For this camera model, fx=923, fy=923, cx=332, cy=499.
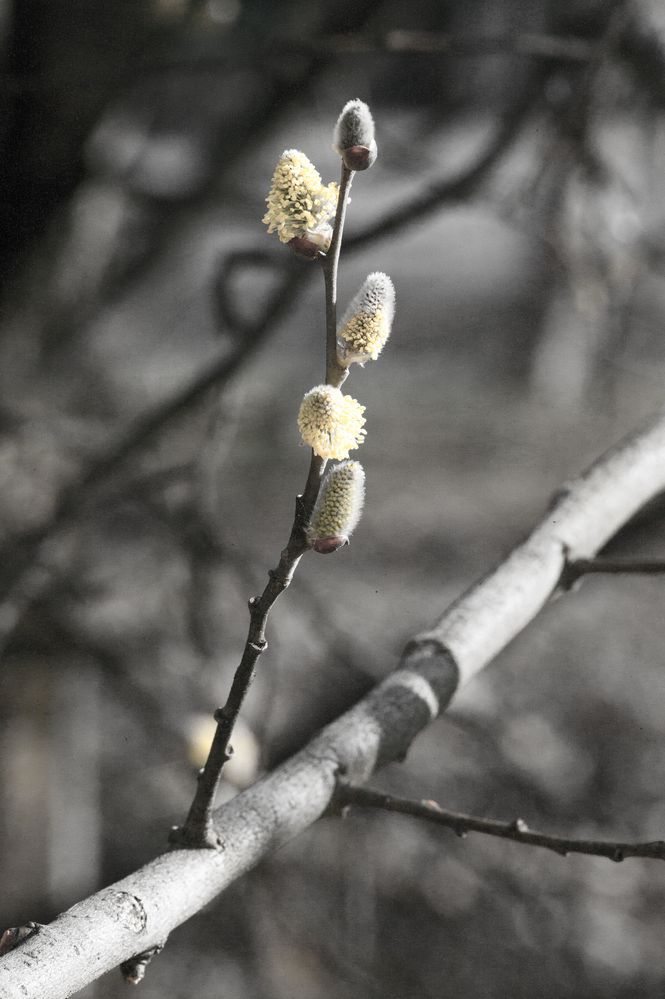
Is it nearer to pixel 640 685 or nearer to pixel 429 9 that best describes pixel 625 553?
pixel 640 685

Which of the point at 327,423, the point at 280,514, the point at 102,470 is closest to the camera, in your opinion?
the point at 327,423

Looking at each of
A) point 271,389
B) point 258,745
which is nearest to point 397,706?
point 258,745

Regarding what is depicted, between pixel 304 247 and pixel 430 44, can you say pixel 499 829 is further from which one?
pixel 430 44

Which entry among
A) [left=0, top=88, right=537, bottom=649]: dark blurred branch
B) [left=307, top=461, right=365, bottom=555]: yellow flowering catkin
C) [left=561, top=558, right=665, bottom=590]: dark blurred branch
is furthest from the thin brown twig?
[left=0, top=88, right=537, bottom=649]: dark blurred branch

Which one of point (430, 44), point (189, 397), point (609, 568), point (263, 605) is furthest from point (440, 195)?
point (263, 605)

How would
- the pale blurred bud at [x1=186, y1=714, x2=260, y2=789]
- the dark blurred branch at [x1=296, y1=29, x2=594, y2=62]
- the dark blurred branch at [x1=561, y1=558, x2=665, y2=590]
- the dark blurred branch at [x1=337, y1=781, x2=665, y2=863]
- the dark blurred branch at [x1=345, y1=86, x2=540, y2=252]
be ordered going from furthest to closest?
1. the dark blurred branch at [x1=345, y1=86, x2=540, y2=252]
2. the dark blurred branch at [x1=296, y1=29, x2=594, y2=62]
3. the pale blurred bud at [x1=186, y1=714, x2=260, y2=789]
4. the dark blurred branch at [x1=561, y1=558, x2=665, y2=590]
5. the dark blurred branch at [x1=337, y1=781, x2=665, y2=863]

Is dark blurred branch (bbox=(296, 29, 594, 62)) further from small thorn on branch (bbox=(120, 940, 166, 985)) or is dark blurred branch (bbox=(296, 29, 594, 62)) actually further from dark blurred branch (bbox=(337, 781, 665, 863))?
small thorn on branch (bbox=(120, 940, 166, 985))

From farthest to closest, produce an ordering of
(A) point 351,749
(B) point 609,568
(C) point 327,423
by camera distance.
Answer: (B) point 609,568, (A) point 351,749, (C) point 327,423
